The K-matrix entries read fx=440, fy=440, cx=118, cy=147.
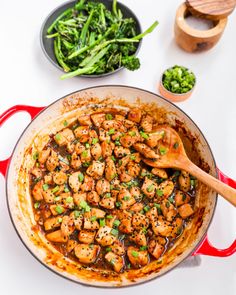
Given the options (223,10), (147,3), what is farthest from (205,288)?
(147,3)

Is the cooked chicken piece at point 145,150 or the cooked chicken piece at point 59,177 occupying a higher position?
the cooked chicken piece at point 59,177

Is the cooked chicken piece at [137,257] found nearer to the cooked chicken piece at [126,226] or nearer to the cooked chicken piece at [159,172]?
the cooked chicken piece at [126,226]

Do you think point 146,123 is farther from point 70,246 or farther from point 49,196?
point 70,246

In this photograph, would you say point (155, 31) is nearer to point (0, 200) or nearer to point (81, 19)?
point (81, 19)

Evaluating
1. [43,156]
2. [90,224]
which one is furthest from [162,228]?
[43,156]

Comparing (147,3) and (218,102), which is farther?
(147,3)

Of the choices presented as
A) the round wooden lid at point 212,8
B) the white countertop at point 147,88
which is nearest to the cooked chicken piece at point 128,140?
the white countertop at point 147,88

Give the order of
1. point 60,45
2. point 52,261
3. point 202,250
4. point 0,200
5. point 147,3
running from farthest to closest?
point 147,3
point 60,45
point 0,200
point 52,261
point 202,250
